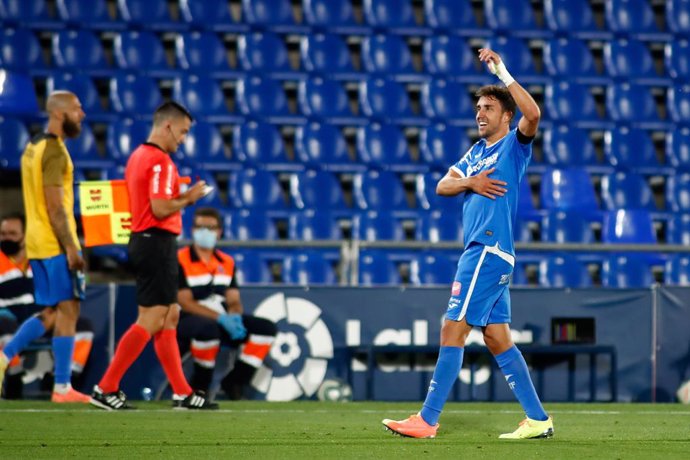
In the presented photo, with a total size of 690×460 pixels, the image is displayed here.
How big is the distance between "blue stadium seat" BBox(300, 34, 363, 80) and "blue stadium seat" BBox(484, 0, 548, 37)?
1878 mm

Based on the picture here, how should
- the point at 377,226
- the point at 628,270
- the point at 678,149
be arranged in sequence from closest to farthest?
1. the point at 628,270
2. the point at 377,226
3. the point at 678,149

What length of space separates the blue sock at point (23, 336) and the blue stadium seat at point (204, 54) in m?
6.59

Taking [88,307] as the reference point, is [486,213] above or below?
above

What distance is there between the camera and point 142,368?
880 centimetres

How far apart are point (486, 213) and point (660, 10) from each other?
10.9 meters

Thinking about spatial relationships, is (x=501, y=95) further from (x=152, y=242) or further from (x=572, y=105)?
(x=572, y=105)

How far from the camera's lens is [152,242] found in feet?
23.4

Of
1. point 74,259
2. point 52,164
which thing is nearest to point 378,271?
point 74,259

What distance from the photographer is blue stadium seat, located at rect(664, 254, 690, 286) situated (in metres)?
12.7

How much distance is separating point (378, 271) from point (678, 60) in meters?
5.19

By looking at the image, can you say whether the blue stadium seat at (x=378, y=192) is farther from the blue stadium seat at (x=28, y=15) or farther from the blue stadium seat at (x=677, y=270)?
the blue stadium seat at (x=28, y=15)

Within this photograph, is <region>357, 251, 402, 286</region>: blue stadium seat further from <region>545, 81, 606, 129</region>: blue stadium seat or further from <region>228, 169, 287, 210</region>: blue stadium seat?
<region>545, 81, 606, 129</region>: blue stadium seat

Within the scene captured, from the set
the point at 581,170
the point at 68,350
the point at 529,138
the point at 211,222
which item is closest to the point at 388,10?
the point at 581,170

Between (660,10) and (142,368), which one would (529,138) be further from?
(660,10)
